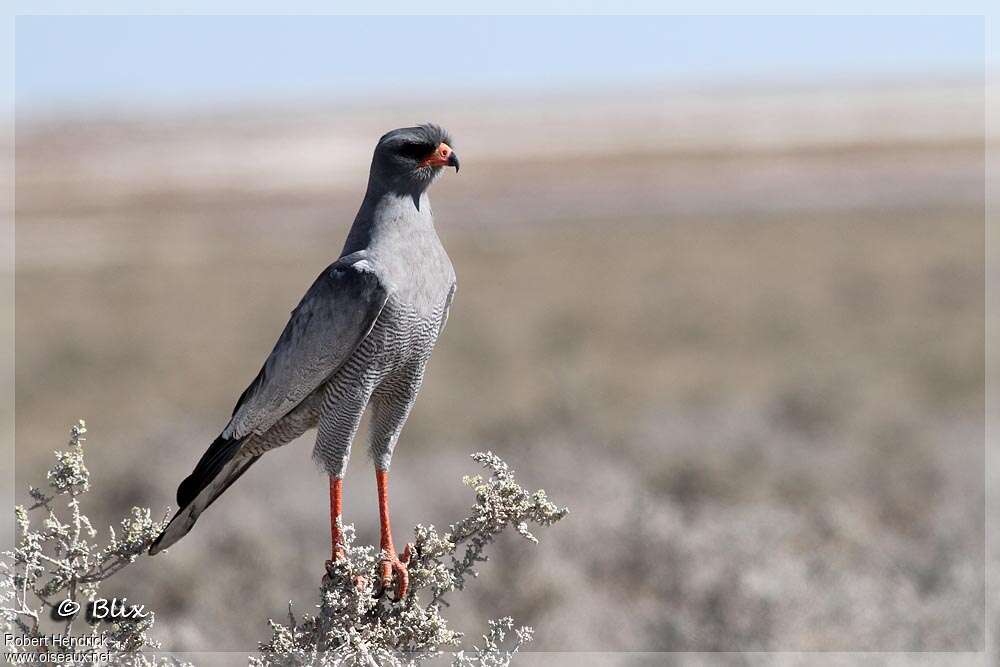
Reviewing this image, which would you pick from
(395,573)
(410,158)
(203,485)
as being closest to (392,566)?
(395,573)

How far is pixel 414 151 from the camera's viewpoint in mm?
4496

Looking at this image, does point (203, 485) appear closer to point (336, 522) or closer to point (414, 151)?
point (336, 522)

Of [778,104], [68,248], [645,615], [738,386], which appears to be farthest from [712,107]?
[645,615]

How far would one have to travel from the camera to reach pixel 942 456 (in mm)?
10875

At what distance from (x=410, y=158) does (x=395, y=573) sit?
4.90 feet

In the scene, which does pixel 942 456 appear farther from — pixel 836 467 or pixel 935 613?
pixel 935 613

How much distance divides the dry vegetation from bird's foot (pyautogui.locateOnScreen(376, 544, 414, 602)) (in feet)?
4.25

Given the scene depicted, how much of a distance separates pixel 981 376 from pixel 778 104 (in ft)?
307

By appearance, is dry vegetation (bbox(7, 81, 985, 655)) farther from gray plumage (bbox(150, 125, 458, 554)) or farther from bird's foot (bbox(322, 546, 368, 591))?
bird's foot (bbox(322, 546, 368, 591))

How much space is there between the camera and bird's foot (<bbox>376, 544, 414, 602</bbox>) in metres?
4.33

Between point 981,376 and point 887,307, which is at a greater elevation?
point 887,307

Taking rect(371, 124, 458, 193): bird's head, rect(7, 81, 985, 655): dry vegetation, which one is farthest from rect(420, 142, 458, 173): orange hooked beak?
rect(7, 81, 985, 655): dry vegetation

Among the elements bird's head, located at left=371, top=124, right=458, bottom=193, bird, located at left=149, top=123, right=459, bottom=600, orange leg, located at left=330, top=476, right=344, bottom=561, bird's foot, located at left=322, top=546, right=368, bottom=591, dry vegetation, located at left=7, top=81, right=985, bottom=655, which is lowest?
bird's foot, located at left=322, top=546, right=368, bottom=591

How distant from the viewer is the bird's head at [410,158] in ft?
14.6
